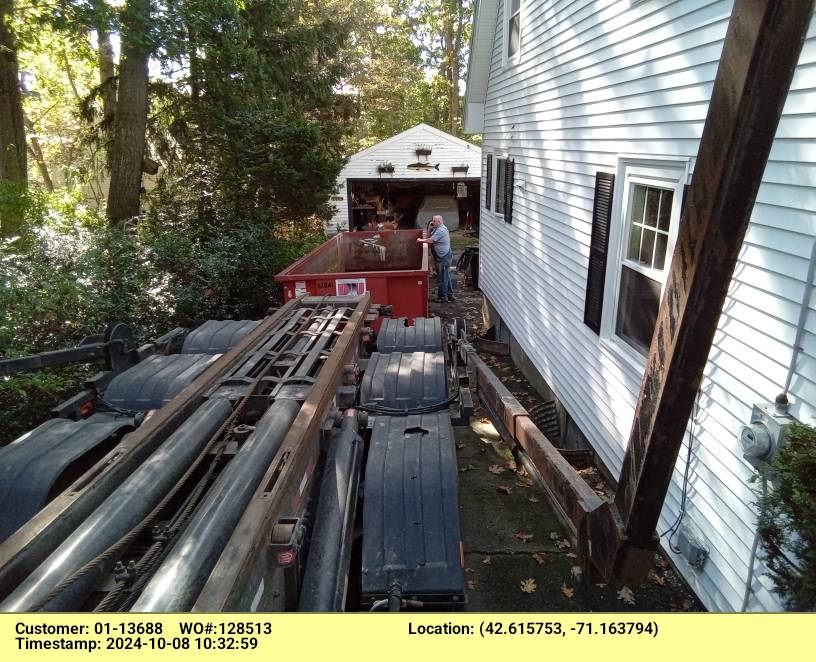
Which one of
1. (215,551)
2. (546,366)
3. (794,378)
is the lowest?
(546,366)

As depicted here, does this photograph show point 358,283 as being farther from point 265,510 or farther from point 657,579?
point 265,510

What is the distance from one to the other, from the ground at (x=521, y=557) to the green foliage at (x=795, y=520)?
956 mm

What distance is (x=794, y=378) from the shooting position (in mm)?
2871

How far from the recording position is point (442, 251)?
1238 centimetres

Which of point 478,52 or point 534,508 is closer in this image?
point 534,508

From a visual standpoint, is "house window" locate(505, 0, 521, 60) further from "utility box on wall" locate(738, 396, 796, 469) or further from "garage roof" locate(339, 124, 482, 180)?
"garage roof" locate(339, 124, 482, 180)

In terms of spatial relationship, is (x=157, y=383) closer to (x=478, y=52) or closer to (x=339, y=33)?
(x=478, y=52)

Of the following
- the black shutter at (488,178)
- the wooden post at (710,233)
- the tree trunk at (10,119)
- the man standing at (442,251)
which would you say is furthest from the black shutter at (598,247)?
the tree trunk at (10,119)

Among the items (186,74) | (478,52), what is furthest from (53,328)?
(186,74)

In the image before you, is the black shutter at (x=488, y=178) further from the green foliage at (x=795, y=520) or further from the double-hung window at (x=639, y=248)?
the green foliage at (x=795, y=520)

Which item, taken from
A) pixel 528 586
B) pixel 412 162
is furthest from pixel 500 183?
pixel 412 162

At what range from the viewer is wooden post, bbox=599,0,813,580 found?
1.41 m

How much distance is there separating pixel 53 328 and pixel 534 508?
234 inches

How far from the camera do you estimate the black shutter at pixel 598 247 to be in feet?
16.6
